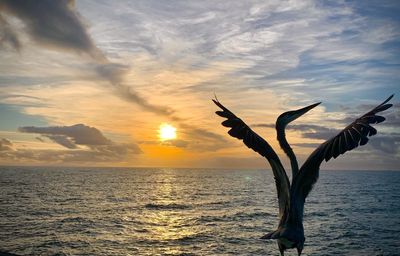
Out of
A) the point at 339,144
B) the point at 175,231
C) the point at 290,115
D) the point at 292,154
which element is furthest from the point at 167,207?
the point at 339,144

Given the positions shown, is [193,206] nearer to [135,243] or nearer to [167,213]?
[167,213]

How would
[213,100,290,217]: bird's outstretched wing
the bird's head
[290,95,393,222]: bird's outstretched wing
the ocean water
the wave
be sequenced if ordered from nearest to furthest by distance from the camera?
1. [290,95,393,222]: bird's outstretched wing
2. [213,100,290,217]: bird's outstretched wing
3. the bird's head
4. the ocean water
5. the wave

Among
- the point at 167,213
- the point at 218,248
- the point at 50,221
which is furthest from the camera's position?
the point at 167,213

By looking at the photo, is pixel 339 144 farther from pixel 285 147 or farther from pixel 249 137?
pixel 249 137

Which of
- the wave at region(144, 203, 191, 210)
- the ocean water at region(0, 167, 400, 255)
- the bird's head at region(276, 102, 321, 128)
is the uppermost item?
the bird's head at region(276, 102, 321, 128)

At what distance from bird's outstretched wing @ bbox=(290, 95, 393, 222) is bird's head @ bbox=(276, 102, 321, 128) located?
70 cm

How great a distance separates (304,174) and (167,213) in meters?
34.9

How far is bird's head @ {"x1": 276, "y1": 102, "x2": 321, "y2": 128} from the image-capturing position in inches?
246

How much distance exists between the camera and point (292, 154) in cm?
641

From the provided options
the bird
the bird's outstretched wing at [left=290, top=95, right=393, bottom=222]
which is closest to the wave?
the bird

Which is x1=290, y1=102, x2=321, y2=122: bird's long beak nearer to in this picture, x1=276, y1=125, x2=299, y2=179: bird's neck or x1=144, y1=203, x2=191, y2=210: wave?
x1=276, y1=125, x2=299, y2=179: bird's neck

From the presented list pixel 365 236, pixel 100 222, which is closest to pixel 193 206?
pixel 100 222

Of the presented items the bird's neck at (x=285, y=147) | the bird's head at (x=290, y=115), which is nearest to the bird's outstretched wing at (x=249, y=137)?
the bird's neck at (x=285, y=147)

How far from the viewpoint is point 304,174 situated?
614 centimetres
